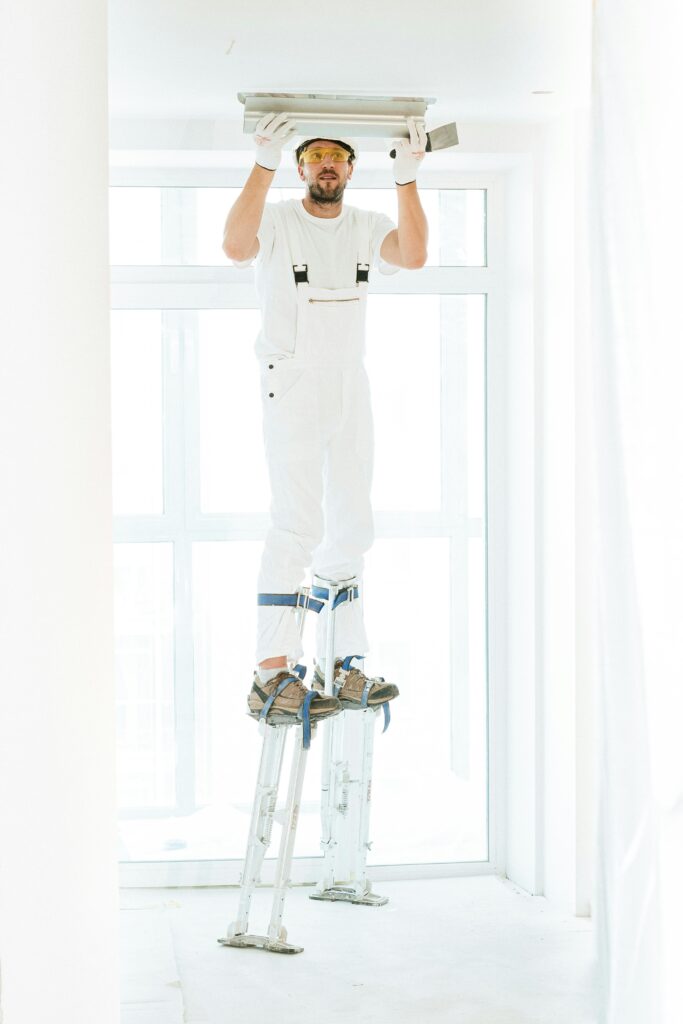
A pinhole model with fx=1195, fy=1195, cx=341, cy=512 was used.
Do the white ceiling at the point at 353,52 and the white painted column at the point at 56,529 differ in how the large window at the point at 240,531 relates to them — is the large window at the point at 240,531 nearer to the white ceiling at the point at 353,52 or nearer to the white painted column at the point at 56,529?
the white ceiling at the point at 353,52

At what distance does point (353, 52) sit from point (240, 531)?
1.65m

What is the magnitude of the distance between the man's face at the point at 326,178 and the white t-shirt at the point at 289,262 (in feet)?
0.17

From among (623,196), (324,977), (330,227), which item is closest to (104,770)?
(324,977)

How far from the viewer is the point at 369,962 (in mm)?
3252

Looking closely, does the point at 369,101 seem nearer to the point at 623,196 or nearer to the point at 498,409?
the point at 623,196

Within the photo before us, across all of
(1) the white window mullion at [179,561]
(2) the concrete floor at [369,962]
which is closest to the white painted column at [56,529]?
(2) the concrete floor at [369,962]

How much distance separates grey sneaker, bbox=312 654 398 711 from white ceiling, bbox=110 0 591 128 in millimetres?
1654

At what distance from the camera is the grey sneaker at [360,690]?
11.2 ft

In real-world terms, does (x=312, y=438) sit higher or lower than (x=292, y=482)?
higher

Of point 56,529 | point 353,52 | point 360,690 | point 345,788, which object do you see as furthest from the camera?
point 345,788

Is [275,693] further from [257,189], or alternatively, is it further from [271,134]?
[271,134]

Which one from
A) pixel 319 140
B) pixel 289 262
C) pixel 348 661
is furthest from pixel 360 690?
pixel 319 140

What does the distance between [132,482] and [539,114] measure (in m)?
1.76

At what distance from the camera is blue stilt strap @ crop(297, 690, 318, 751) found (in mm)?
3146
